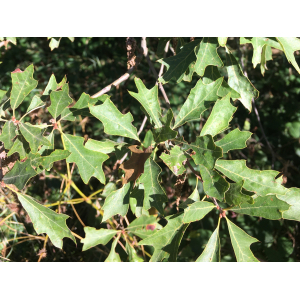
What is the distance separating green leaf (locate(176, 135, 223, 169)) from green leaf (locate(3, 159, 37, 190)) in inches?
26.0

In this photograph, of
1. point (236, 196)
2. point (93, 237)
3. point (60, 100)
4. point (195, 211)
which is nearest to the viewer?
point (236, 196)

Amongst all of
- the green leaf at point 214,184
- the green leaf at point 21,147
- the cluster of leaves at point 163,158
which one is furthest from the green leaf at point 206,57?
the green leaf at point 21,147

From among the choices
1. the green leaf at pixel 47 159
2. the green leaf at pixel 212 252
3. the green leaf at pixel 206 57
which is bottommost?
the green leaf at pixel 212 252

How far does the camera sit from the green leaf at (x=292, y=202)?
1.36 m

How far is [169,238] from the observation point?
1.42m

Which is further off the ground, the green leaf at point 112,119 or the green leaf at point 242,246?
the green leaf at point 112,119

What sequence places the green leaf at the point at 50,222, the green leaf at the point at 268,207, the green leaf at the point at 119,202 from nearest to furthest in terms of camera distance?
the green leaf at the point at 268,207 → the green leaf at the point at 50,222 → the green leaf at the point at 119,202

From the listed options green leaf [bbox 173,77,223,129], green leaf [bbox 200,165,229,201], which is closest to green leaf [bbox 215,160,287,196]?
green leaf [bbox 200,165,229,201]

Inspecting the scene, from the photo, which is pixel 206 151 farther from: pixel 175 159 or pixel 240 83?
pixel 240 83

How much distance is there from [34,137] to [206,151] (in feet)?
2.37

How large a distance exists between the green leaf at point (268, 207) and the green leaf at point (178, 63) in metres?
0.71

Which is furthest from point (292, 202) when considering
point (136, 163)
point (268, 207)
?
point (136, 163)

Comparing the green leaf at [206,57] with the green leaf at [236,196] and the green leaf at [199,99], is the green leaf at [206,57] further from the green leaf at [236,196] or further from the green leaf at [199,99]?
the green leaf at [236,196]

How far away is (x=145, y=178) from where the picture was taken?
1267 mm
